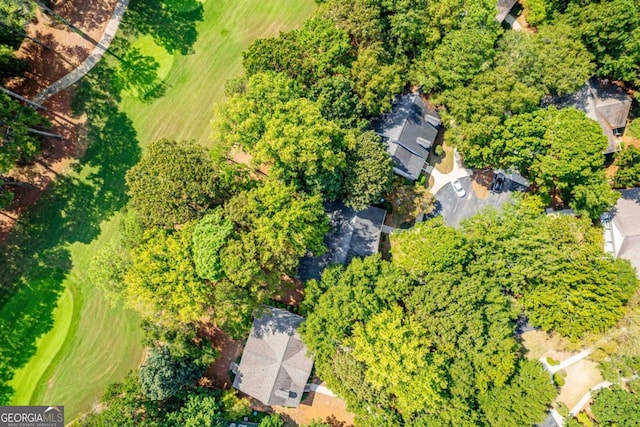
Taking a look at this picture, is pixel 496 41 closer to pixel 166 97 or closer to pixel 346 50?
pixel 346 50

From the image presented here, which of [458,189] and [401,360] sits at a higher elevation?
[458,189]

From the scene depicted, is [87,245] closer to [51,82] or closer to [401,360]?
[51,82]

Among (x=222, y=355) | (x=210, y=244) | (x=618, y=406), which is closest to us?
(x=210, y=244)

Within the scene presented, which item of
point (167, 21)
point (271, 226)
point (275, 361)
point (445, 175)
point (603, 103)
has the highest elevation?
point (603, 103)

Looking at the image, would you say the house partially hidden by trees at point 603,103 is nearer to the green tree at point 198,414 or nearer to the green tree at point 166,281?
the green tree at point 166,281

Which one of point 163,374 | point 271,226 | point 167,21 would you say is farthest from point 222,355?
point 167,21

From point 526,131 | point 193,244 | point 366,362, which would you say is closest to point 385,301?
point 366,362

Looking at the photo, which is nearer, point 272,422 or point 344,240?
point 272,422
